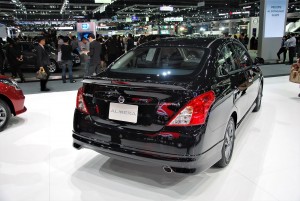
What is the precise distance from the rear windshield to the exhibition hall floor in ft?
3.45

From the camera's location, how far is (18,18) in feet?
148

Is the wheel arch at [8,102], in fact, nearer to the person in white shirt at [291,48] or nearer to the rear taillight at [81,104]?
the rear taillight at [81,104]

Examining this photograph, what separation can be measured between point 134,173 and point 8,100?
8.37 ft

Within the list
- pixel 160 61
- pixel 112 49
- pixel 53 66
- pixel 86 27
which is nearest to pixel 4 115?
pixel 160 61

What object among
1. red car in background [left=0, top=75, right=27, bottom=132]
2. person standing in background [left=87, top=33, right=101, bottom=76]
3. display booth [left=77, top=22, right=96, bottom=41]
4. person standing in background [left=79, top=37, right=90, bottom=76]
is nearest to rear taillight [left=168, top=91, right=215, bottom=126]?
red car in background [left=0, top=75, right=27, bottom=132]

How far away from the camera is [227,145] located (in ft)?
9.84

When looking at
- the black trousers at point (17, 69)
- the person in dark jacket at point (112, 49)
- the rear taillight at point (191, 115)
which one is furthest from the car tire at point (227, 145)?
the black trousers at point (17, 69)

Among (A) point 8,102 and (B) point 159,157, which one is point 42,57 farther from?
(B) point 159,157

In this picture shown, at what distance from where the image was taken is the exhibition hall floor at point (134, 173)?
8.52 feet

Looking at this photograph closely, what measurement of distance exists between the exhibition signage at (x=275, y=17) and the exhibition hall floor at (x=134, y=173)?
925 cm

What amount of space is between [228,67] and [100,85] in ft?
4.73

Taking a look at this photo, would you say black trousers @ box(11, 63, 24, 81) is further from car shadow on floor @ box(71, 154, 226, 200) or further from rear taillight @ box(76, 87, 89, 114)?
rear taillight @ box(76, 87, 89, 114)

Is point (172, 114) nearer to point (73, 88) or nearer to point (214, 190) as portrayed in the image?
point (214, 190)

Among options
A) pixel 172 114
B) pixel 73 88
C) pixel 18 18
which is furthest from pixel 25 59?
pixel 18 18
